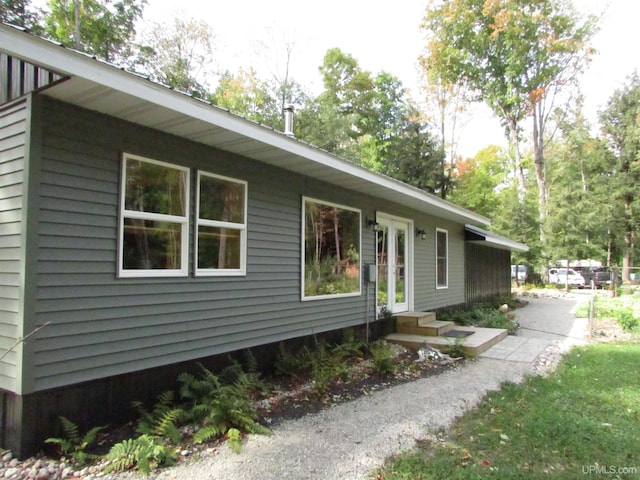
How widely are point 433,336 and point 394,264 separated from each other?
1546 mm

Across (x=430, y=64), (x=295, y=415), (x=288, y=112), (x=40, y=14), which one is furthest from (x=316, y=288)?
(x=430, y=64)

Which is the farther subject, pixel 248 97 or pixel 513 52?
pixel 513 52

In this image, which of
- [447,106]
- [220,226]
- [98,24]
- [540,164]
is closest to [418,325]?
[220,226]

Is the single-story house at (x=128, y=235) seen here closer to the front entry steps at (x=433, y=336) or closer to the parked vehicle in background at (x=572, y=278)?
the front entry steps at (x=433, y=336)

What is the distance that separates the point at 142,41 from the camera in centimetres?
1795

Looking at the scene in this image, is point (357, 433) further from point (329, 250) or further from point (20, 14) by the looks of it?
point (20, 14)

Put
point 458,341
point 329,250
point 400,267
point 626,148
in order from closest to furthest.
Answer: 1. point 329,250
2. point 458,341
3. point 400,267
4. point 626,148

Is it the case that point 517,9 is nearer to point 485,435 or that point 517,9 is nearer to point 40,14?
point 40,14

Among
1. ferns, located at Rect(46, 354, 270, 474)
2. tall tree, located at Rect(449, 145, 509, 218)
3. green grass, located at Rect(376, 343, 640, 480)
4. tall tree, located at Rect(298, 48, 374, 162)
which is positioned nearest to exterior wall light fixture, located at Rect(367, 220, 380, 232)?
green grass, located at Rect(376, 343, 640, 480)

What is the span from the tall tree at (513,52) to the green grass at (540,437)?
20.5 metres

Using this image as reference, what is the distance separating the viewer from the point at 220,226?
15.1 feet

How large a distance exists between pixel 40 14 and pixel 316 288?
16278mm

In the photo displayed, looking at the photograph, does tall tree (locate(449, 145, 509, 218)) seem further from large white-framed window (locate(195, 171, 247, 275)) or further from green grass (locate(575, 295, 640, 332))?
large white-framed window (locate(195, 171, 247, 275))

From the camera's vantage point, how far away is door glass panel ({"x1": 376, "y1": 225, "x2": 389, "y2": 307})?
7672 millimetres
